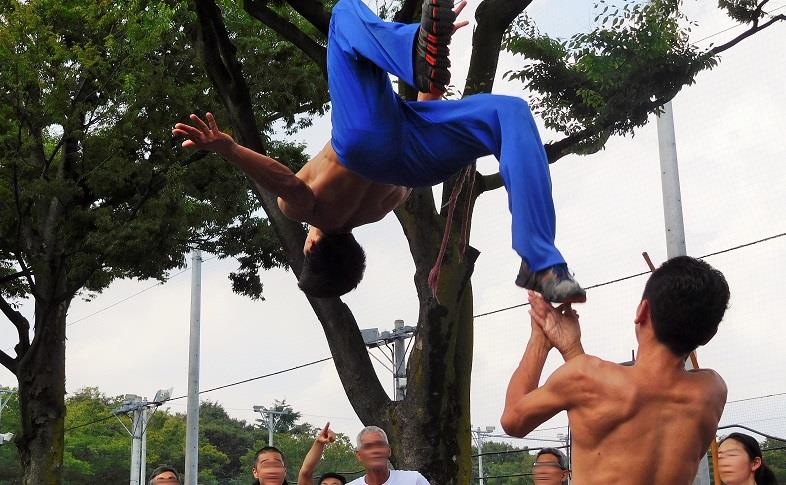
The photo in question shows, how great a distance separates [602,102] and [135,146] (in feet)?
20.5

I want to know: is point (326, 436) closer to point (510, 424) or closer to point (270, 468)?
point (270, 468)

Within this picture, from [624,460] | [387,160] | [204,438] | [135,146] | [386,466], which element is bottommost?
[624,460]

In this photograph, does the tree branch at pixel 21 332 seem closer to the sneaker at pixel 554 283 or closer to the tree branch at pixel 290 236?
the tree branch at pixel 290 236

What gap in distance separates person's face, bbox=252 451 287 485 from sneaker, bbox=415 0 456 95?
273 centimetres

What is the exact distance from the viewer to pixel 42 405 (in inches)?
528

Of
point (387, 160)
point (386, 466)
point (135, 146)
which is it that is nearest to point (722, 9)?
point (386, 466)

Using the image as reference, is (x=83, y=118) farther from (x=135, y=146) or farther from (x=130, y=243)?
(x=130, y=243)

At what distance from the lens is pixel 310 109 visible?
1312 cm

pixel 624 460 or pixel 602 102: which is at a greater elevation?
pixel 602 102

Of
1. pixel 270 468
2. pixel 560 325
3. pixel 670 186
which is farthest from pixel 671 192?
pixel 560 325

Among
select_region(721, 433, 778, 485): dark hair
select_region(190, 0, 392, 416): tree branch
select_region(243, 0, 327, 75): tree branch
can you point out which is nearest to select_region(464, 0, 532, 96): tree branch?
select_region(243, 0, 327, 75): tree branch

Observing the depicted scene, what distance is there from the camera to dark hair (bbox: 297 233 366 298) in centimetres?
524

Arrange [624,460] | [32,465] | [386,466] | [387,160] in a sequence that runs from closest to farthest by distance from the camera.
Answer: [624,460]
[387,160]
[386,466]
[32,465]

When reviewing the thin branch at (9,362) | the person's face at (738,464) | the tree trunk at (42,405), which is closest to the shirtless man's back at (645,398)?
the person's face at (738,464)
